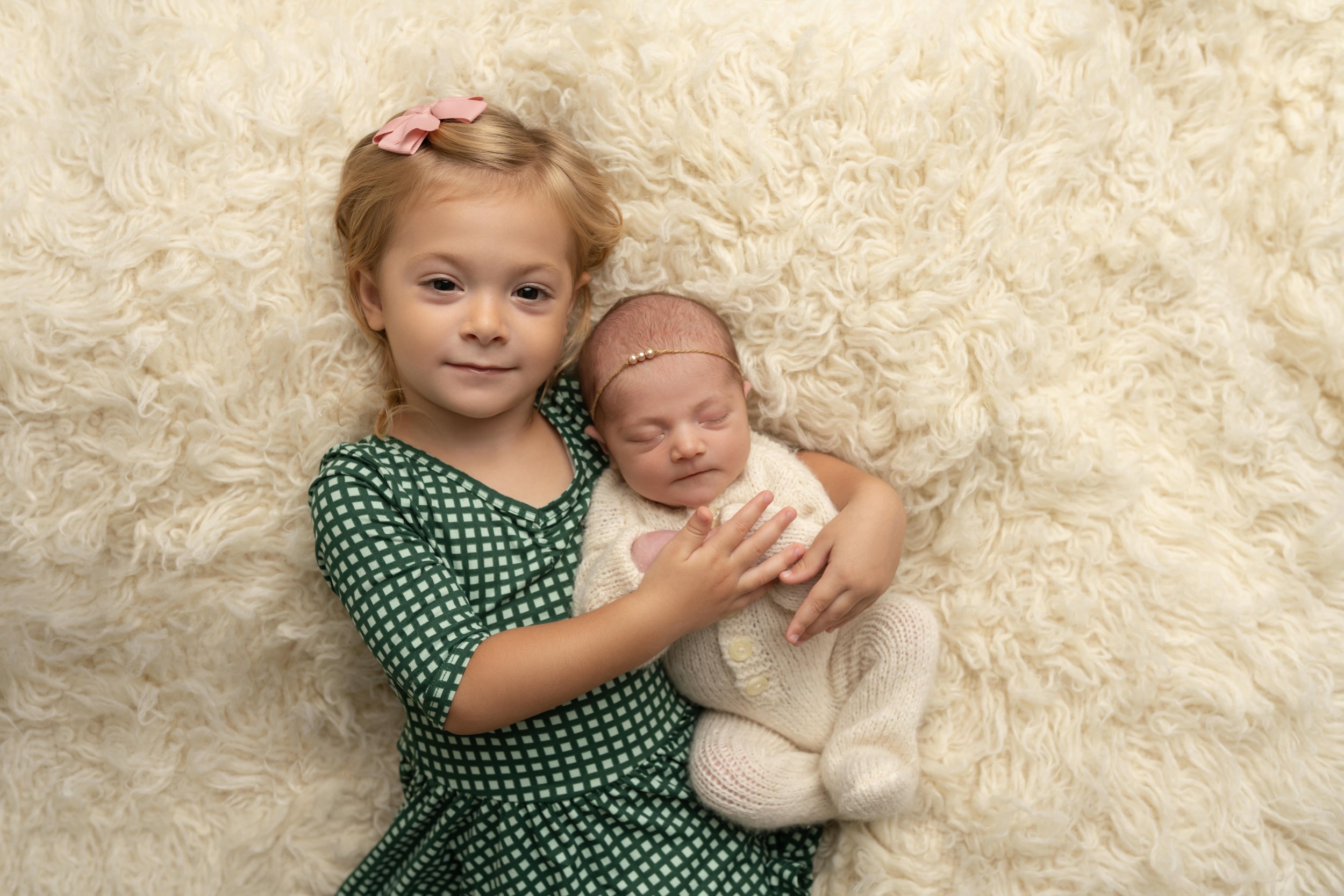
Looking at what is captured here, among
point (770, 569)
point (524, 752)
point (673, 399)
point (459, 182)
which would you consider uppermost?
point (459, 182)

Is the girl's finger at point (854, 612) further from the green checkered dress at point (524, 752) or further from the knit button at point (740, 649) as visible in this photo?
the green checkered dress at point (524, 752)

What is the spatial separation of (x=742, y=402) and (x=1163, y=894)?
2.44 ft

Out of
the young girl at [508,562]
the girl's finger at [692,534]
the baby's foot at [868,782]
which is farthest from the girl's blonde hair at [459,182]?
the baby's foot at [868,782]

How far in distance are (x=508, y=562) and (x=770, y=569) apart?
312mm

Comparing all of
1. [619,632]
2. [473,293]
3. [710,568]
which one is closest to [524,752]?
[619,632]

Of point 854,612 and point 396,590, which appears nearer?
point 396,590

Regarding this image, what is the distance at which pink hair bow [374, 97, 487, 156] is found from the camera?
3.78ft

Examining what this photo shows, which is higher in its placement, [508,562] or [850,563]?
[850,563]

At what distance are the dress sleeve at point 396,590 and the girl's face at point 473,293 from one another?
0.50 ft

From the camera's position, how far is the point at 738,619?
1209 millimetres

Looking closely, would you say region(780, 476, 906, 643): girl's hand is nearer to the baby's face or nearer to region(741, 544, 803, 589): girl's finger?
region(741, 544, 803, 589): girl's finger

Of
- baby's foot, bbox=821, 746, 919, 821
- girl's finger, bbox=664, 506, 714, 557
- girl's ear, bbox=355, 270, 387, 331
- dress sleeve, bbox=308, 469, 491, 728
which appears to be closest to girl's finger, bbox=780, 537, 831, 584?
girl's finger, bbox=664, 506, 714, 557

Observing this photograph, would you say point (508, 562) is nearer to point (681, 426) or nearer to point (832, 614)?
point (681, 426)

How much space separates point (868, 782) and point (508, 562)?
48 centimetres
